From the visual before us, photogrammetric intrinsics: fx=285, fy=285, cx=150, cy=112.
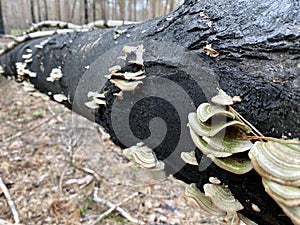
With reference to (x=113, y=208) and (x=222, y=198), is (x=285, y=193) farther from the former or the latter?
(x=113, y=208)

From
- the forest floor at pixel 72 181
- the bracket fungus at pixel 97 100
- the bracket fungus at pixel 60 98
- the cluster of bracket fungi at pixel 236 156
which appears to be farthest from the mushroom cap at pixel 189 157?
the forest floor at pixel 72 181

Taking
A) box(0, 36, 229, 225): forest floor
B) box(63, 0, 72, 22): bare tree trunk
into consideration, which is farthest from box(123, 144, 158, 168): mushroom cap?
box(63, 0, 72, 22): bare tree trunk

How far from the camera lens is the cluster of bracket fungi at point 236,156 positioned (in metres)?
0.53

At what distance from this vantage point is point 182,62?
79 centimetres

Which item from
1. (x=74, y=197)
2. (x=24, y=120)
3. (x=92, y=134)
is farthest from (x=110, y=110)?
(x=24, y=120)

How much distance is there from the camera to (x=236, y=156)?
647 millimetres

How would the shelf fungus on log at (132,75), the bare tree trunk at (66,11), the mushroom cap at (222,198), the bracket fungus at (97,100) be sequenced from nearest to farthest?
the mushroom cap at (222,198) < the shelf fungus on log at (132,75) < the bracket fungus at (97,100) < the bare tree trunk at (66,11)

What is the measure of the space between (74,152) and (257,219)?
227 cm

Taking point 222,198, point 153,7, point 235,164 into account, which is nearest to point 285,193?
point 235,164

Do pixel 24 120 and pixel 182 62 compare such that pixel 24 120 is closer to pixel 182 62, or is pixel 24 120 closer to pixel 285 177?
pixel 182 62

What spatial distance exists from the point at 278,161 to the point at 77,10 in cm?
360

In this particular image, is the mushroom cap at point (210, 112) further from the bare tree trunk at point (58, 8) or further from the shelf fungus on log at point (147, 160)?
the bare tree trunk at point (58, 8)

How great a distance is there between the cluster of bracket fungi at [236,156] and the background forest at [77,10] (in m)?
2.46

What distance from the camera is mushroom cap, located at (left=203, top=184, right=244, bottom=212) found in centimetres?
73
